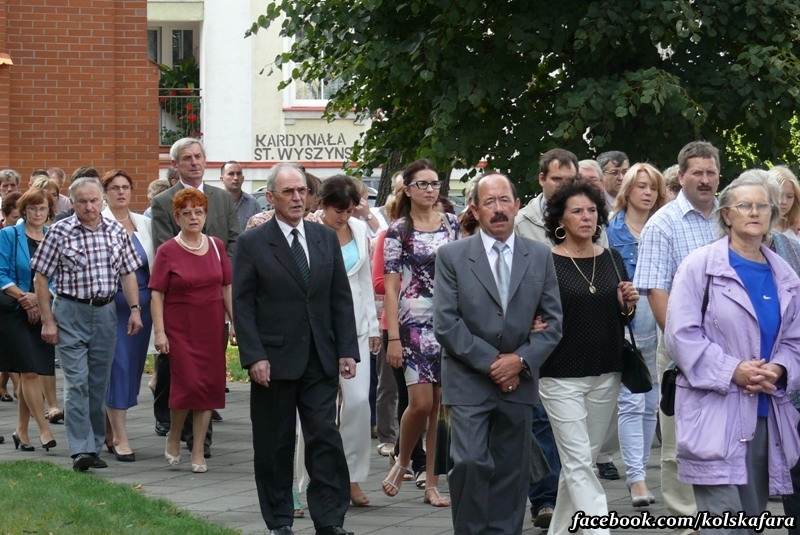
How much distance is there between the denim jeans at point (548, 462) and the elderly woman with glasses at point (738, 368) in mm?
1935

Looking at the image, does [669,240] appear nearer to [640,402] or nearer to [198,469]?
[640,402]

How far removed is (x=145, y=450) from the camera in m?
13.1

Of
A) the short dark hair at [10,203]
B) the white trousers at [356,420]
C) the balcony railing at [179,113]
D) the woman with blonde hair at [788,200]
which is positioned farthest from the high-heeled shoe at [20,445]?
the balcony railing at [179,113]

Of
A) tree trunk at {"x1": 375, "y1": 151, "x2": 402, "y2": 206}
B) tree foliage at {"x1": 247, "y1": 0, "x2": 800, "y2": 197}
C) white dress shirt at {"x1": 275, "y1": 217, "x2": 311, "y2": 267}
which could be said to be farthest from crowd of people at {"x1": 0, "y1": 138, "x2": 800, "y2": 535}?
tree trunk at {"x1": 375, "y1": 151, "x2": 402, "y2": 206}

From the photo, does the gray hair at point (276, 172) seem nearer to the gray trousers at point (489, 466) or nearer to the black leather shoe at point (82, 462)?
the gray trousers at point (489, 466)

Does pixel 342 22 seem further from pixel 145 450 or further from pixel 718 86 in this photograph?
pixel 145 450

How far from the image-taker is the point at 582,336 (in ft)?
29.3

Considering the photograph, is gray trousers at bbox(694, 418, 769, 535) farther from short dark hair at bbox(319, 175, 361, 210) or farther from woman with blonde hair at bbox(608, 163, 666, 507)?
short dark hair at bbox(319, 175, 361, 210)

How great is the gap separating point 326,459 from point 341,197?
6.30ft

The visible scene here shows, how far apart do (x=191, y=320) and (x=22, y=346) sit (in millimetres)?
1854

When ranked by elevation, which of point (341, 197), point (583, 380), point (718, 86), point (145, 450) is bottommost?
point (145, 450)

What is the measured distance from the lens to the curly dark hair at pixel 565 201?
909 cm

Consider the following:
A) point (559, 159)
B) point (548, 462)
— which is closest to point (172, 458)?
point (548, 462)

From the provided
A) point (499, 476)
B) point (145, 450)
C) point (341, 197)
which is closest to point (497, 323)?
point (499, 476)
